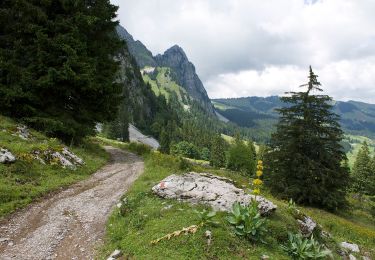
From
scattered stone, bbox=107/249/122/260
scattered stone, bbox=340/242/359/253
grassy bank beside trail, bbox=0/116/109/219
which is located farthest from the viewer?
scattered stone, bbox=340/242/359/253

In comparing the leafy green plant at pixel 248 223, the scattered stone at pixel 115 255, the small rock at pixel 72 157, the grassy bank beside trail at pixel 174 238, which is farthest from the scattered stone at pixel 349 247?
the small rock at pixel 72 157

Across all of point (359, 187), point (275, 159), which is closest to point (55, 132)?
point (275, 159)

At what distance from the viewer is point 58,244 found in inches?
474

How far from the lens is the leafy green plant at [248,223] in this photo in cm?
1184

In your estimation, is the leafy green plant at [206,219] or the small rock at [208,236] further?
the leafy green plant at [206,219]

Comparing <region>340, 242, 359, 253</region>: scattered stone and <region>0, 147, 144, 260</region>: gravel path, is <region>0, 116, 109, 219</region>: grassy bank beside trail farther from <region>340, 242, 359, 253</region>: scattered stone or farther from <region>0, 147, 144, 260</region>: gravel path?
<region>340, 242, 359, 253</region>: scattered stone

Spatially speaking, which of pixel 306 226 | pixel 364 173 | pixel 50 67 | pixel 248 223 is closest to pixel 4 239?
pixel 248 223

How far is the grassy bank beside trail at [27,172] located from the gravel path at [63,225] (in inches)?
24.6

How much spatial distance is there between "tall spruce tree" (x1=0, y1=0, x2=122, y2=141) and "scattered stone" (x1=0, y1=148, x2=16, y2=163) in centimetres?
734

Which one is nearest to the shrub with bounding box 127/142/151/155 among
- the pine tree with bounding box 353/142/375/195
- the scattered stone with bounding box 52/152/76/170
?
the scattered stone with bounding box 52/152/76/170

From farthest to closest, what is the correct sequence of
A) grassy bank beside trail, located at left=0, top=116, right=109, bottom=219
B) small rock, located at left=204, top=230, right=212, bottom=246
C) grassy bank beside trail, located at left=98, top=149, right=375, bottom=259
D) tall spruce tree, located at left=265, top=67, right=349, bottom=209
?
tall spruce tree, located at left=265, top=67, right=349, bottom=209 < grassy bank beside trail, located at left=0, top=116, right=109, bottom=219 < small rock, located at left=204, top=230, right=212, bottom=246 < grassy bank beside trail, located at left=98, top=149, right=375, bottom=259

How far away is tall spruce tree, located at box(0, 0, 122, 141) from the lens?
2566 centimetres

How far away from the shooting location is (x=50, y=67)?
2552 centimetres

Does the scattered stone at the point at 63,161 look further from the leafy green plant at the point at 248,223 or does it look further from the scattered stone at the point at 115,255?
the leafy green plant at the point at 248,223
